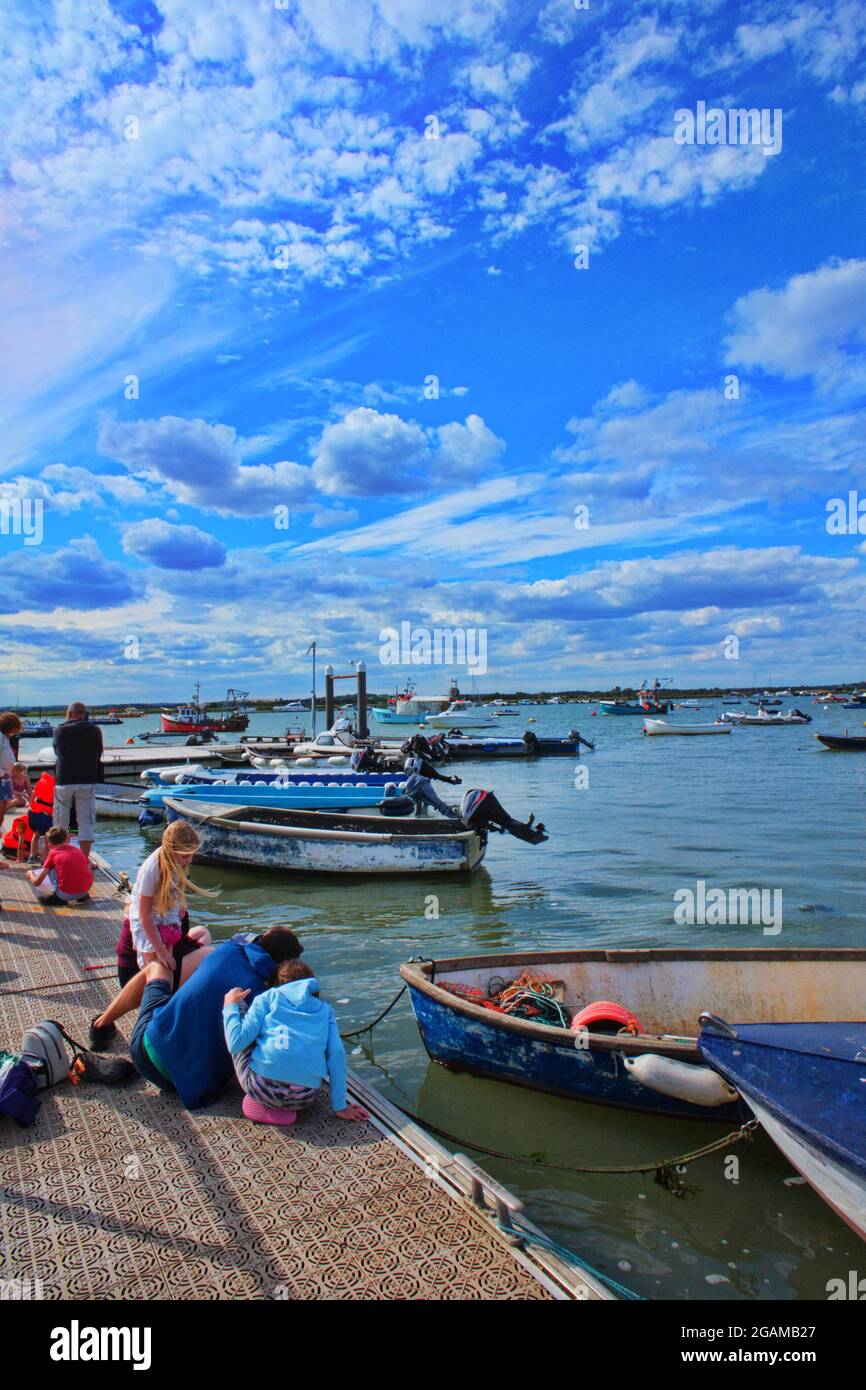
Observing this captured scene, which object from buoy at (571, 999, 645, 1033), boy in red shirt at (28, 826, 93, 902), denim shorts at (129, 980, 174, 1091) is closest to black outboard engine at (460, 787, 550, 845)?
boy in red shirt at (28, 826, 93, 902)

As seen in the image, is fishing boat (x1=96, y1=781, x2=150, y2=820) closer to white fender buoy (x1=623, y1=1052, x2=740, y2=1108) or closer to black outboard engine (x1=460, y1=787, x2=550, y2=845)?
black outboard engine (x1=460, y1=787, x2=550, y2=845)

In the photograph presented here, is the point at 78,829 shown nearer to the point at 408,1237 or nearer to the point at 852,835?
the point at 408,1237

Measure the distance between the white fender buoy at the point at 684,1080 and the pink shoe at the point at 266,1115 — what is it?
2.76 metres

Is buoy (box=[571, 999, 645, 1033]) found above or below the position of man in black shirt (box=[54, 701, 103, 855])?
below

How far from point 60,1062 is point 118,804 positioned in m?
21.0

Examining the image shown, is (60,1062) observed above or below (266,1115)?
above

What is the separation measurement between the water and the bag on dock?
2680 mm

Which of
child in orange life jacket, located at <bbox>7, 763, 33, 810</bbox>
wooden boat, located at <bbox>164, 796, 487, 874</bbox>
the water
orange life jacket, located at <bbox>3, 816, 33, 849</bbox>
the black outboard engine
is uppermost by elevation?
child in orange life jacket, located at <bbox>7, 763, 33, 810</bbox>

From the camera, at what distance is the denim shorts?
17.7 feet

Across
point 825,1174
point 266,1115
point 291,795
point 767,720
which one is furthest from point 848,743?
point 266,1115

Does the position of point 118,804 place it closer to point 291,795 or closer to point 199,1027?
point 291,795

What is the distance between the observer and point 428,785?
21.3 m

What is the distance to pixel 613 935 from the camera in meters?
12.9

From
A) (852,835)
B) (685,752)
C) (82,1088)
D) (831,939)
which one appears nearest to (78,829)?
(82,1088)
